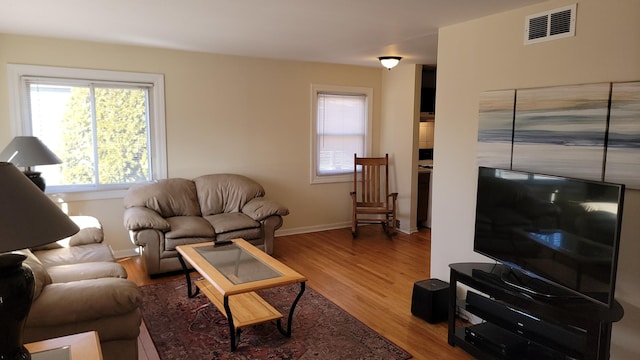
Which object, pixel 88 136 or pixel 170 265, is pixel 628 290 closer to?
pixel 170 265

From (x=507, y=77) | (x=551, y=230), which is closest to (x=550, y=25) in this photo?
(x=507, y=77)

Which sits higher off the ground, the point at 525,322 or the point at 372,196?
the point at 372,196

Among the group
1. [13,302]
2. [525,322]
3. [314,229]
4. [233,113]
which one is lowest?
[314,229]

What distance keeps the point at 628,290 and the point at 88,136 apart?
4.93 meters

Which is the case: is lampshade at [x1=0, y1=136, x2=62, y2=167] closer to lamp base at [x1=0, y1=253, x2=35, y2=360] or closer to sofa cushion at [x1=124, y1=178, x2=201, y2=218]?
sofa cushion at [x1=124, y1=178, x2=201, y2=218]

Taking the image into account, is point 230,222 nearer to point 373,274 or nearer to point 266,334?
point 373,274

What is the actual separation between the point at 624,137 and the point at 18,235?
2.83 meters

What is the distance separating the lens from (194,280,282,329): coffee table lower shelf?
9.82 feet

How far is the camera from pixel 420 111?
6234 millimetres

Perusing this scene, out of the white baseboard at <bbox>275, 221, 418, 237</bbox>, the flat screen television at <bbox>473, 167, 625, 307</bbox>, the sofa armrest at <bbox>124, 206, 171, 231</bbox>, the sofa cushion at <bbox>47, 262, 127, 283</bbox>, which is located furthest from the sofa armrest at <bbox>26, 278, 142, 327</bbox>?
the white baseboard at <bbox>275, 221, 418, 237</bbox>

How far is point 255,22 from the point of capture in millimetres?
3584

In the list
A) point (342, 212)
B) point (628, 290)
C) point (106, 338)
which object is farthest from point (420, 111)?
point (106, 338)

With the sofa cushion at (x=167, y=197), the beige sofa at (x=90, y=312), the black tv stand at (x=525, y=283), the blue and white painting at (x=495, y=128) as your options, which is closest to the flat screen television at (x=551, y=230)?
the black tv stand at (x=525, y=283)

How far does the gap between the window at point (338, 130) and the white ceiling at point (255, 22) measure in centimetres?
122
